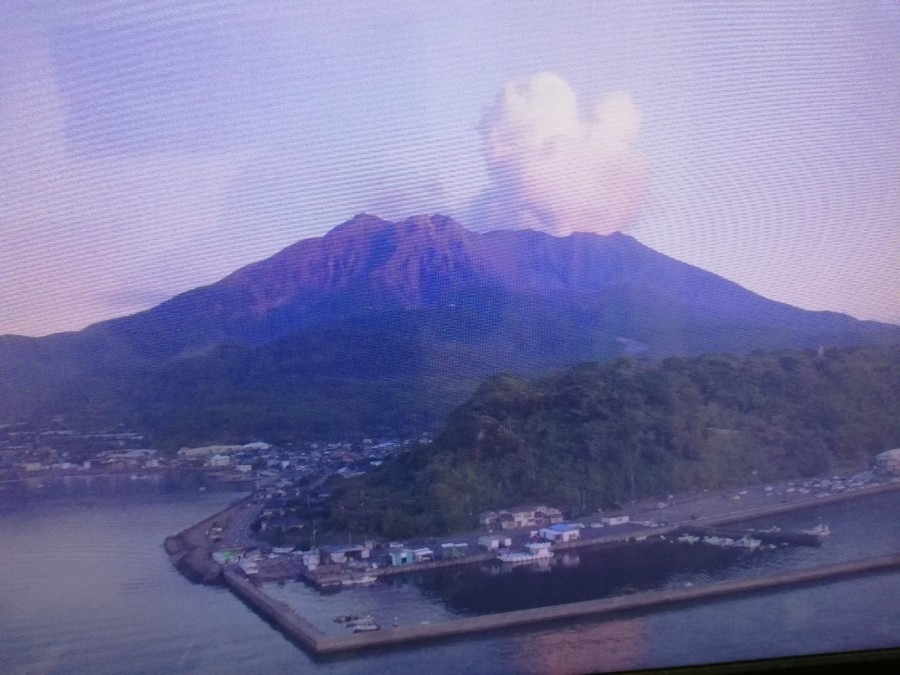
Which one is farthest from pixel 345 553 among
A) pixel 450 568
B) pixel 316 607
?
pixel 450 568

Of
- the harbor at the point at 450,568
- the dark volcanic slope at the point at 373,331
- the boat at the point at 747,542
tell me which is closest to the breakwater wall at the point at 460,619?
the harbor at the point at 450,568

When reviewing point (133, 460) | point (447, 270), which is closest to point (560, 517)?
point (447, 270)

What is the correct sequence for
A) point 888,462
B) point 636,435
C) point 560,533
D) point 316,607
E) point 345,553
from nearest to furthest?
point 316,607
point 345,553
point 560,533
point 636,435
point 888,462

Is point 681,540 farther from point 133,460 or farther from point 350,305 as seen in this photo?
point 133,460

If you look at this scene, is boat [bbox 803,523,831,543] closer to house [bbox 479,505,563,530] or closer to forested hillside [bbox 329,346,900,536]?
forested hillside [bbox 329,346,900,536]

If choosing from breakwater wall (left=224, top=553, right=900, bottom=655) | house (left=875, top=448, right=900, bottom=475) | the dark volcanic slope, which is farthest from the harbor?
the dark volcanic slope

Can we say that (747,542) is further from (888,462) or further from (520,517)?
(520,517)
